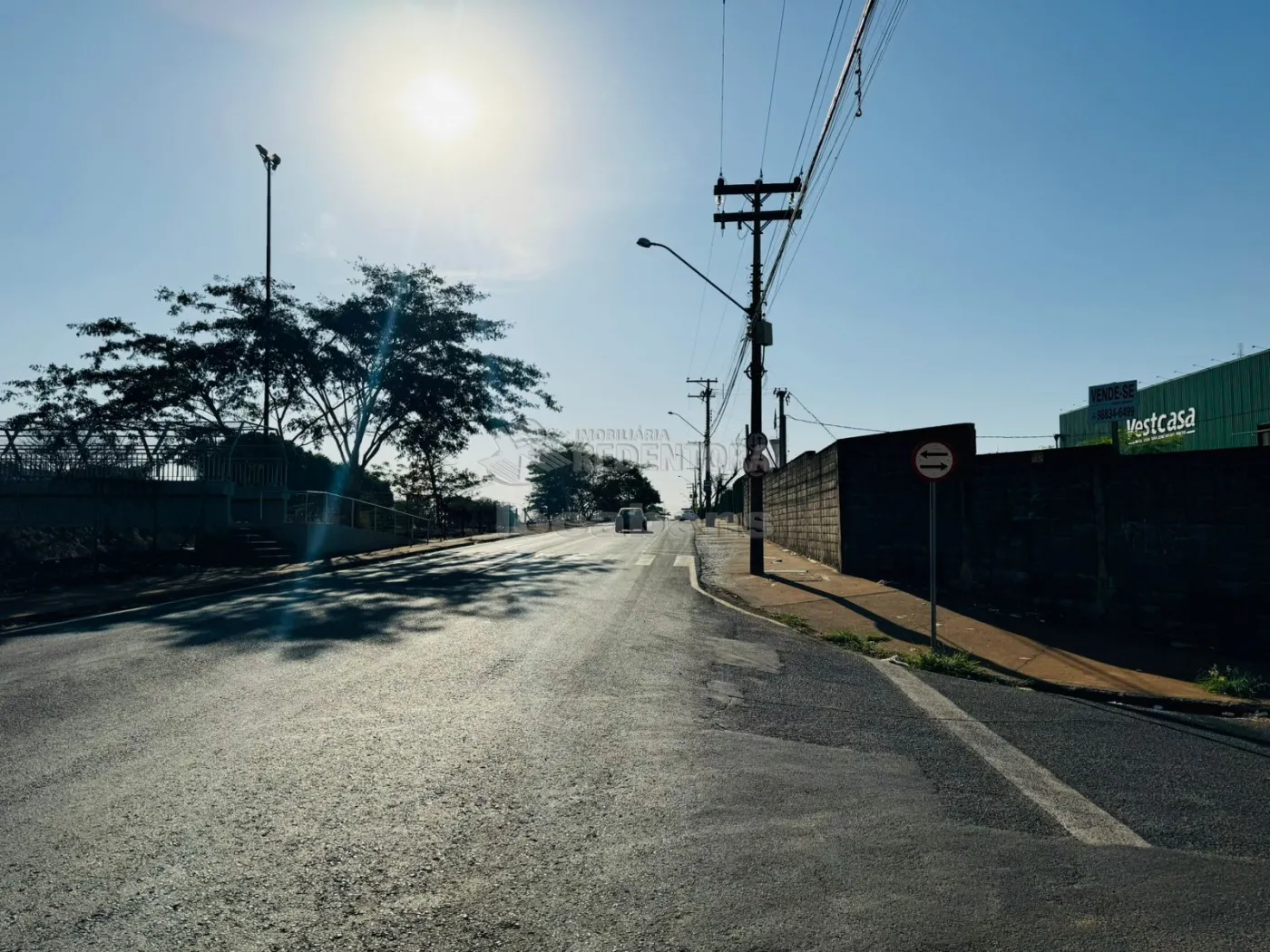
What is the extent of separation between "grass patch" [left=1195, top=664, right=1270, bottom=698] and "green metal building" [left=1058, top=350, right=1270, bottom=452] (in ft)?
51.1

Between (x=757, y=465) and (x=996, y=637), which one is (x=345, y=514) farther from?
(x=996, y=637)

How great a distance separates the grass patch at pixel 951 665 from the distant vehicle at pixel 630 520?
147 feet

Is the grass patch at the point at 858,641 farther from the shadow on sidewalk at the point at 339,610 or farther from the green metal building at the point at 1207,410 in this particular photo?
the green metal building at the point at 1207,410

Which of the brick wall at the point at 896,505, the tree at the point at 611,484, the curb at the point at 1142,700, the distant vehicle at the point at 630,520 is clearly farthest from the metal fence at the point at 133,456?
the tree at the point at 611,484

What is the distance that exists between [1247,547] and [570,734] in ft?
27.4

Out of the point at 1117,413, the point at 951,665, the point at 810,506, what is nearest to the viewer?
the point at 951,665

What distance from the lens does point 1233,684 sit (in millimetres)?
7676

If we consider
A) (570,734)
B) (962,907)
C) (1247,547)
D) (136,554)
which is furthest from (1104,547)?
(136,554)

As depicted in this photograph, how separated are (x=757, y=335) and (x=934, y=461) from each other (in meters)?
9.48

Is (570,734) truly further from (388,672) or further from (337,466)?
(337,466)

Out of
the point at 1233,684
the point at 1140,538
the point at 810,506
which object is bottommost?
the point at 1233,684

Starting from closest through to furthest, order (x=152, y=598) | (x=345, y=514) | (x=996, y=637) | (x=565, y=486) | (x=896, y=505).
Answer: (x=996, y=637) < (x=152, y=598) < (x=896, y=505) < (x=345, y=514) < (x=565, y=486)

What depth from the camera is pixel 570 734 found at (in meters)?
5.63

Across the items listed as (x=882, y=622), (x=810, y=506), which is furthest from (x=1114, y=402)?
(x=810, y=506)
